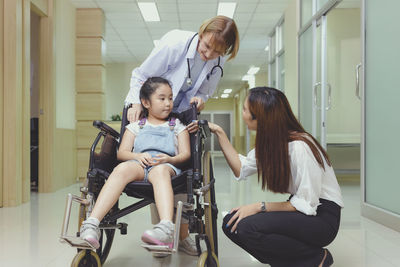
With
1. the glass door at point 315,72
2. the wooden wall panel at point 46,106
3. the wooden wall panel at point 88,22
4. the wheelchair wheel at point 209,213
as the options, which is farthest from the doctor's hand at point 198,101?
the wooden wall panel at point 88,22

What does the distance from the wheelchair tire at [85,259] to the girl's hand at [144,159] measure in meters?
0.41

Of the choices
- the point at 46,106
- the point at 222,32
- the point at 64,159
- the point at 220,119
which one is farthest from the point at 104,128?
the point at 220,119

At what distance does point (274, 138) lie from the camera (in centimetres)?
158

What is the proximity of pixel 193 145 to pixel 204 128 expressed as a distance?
0.66 ft

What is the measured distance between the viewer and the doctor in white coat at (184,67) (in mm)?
2029

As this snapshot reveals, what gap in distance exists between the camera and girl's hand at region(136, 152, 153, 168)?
5.73 ft

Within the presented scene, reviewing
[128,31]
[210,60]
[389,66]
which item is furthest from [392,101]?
[128,31]

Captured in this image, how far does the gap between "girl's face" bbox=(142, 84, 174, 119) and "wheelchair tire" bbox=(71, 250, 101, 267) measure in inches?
28.1

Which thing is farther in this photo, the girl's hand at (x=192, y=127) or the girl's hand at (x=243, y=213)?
the girl's hand at (x=192, y=127)

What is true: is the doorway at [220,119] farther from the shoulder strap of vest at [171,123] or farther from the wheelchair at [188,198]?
the wheelchair at [188,198]

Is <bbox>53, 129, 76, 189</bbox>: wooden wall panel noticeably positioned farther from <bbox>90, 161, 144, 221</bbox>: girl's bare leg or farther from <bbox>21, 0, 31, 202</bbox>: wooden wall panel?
<bbox>90, 161, 144, 221</bbox>: girl's bare leg

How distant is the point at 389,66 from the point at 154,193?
206cm

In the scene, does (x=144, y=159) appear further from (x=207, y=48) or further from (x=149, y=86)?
(x=207, y=48)

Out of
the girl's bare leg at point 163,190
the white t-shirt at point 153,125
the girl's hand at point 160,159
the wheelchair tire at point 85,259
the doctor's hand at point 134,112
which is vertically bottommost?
the wheelchair tire at point 85,259
